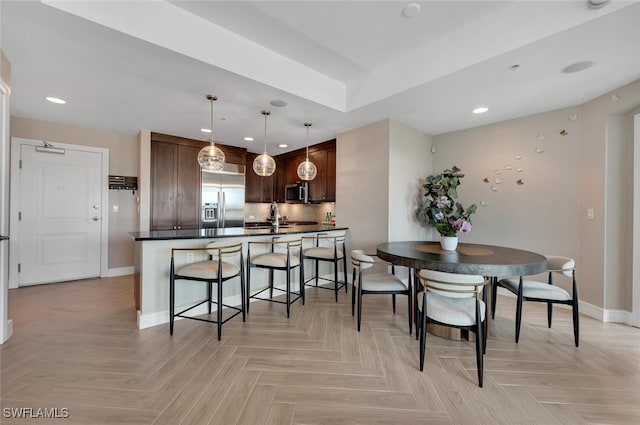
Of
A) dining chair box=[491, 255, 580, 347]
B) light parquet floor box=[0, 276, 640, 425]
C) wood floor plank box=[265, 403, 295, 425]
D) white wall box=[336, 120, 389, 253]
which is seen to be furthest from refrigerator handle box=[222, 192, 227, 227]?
dining chair box=[491, 255, 580, 347]

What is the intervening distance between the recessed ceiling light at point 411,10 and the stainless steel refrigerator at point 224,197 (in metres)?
4.17

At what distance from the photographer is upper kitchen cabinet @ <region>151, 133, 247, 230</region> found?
462 centimetres

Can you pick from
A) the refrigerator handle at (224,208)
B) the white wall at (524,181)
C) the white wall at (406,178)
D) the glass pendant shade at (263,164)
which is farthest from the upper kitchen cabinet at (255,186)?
the white wall at (524,181)

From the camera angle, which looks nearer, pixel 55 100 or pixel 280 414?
pixel 280 414

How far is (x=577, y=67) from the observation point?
2.38 metres

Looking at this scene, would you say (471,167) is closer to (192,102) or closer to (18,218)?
(192,102)

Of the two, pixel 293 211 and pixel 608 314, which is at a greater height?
pixel 293 211

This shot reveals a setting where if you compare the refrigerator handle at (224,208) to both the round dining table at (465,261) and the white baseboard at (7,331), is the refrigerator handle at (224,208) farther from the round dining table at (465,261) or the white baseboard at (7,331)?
the round dining table at (465,261)

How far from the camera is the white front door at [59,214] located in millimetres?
3922

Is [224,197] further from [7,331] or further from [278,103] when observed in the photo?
[7,331]

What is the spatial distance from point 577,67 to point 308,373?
353cm

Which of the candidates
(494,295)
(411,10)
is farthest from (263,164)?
(494,295)

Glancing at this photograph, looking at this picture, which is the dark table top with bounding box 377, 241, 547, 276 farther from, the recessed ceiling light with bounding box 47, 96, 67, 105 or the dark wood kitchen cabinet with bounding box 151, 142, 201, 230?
the recessed ceiling light with bounding box 47, 96, 67, 105

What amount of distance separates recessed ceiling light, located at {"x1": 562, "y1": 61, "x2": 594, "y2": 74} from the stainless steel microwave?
3975 millimetres
